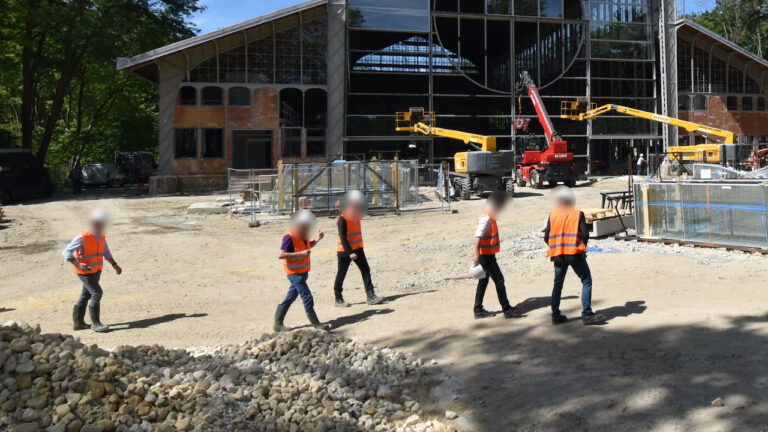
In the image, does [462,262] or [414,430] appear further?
[462,262]

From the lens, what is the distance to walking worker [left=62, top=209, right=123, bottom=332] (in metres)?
8.65

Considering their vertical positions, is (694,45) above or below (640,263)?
above

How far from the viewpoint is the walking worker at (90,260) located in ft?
28.4

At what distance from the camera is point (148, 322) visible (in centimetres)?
955

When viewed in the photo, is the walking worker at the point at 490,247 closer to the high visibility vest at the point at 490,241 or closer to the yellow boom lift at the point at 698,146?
the high visibility vest at the point at 490,241

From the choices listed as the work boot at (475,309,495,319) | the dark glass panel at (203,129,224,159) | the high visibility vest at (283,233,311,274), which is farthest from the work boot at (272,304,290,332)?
the dark glass panel at (203,129,224,159)

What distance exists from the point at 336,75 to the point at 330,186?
57.6 ft

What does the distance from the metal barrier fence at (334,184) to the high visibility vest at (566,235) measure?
1497 cm

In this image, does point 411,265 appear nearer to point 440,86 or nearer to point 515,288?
point 515,288

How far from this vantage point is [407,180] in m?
24.4

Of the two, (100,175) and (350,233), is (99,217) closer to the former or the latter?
(350,233)

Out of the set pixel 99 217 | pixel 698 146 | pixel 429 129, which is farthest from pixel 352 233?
pixel 698 146

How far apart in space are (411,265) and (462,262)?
118 centimetres

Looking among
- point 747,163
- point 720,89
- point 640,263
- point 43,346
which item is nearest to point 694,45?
point 720,89
